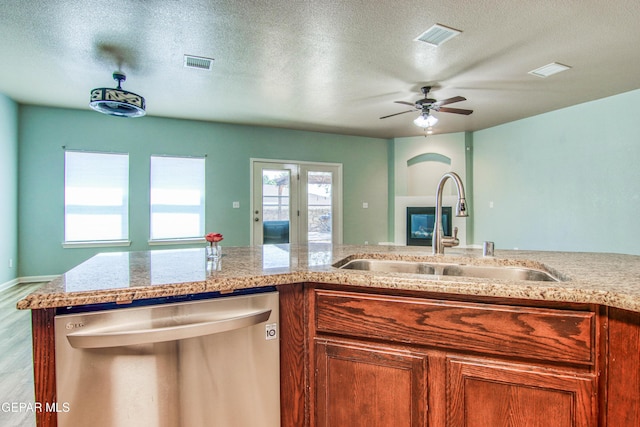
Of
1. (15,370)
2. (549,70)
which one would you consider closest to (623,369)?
(15,370)

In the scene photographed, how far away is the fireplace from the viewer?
21.1 feet

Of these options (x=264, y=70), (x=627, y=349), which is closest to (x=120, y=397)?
(x=627, y=349)

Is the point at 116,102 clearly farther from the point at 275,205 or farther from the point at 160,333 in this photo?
the point at 275,205

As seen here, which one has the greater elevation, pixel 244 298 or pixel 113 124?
pixel 113 124

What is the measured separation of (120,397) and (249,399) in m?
0.41

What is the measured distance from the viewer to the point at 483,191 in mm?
6121

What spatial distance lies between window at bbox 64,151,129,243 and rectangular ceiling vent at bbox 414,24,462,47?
4.52 meters

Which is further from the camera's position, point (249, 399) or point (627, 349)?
point (249, 399)

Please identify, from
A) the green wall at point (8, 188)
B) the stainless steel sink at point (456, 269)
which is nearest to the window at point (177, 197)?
the green wall at point (8, 188)

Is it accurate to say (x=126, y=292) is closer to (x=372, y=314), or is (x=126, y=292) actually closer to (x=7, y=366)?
(x=372, y=314)

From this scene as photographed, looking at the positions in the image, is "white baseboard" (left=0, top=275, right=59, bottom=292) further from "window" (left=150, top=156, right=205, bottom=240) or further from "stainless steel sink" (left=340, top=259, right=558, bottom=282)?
"stainless steel sink" (left=340, top=259, right=558, bottom=282)

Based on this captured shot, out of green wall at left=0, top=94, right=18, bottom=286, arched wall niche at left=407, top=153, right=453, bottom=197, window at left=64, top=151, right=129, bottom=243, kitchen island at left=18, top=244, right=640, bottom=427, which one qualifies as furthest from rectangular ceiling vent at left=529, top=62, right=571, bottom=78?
green wall at left=0, top=94, right=18, bottom=286

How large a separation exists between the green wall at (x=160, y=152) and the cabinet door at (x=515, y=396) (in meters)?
4.99

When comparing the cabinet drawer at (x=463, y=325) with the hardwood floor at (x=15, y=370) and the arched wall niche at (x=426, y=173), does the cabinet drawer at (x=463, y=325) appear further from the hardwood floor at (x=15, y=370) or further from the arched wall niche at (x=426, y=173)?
the arched wall niche at (x=426, y=173)
